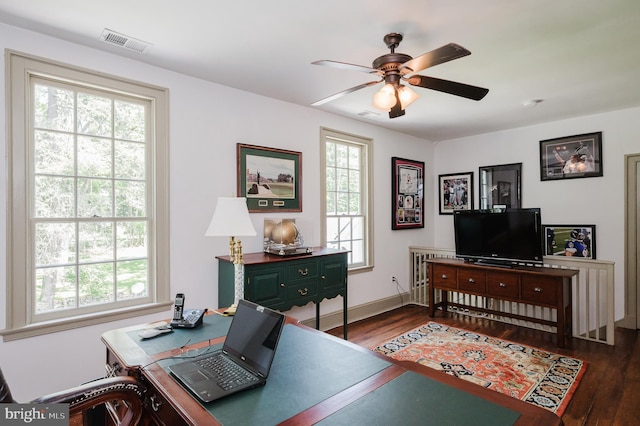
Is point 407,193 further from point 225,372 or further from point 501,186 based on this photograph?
point 225,372

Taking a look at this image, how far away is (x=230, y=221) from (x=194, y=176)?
44.7 inches

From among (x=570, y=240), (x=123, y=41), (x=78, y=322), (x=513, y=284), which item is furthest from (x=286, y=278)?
(x=570, y=240)

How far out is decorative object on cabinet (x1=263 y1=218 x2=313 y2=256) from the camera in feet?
11.1

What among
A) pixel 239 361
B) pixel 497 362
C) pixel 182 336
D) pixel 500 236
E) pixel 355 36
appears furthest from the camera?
pixel 500 236

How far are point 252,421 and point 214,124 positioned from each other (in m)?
2.72

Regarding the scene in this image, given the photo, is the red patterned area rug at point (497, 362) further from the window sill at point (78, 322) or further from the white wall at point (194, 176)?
the window sill at point (78, 322)

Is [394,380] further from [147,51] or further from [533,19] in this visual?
[147,51]

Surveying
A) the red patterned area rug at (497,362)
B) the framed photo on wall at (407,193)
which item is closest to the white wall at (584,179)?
the framed photo on wall at (407,193)

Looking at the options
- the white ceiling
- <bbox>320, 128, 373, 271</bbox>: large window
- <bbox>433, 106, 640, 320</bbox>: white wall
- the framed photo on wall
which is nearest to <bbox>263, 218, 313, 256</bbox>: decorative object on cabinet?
<bbox>320, 128, 373, 271</bbox>: large window

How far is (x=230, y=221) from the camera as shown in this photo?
2.13m

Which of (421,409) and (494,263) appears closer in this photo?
(421,409)

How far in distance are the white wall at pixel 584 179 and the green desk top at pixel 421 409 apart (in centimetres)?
429

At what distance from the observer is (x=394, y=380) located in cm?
127

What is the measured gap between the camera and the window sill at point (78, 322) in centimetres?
223
